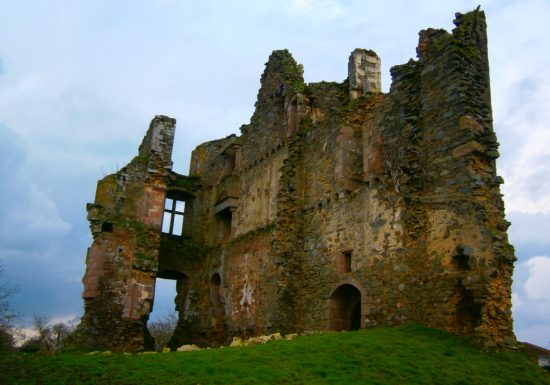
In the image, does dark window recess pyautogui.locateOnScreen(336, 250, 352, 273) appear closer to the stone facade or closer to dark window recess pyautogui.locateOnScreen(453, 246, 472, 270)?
the stone facade

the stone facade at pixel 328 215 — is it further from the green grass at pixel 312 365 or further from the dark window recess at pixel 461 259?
the green grass at pixel 312 365

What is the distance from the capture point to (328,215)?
16.6m

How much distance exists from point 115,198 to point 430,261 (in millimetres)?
11866

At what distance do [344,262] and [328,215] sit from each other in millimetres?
1663

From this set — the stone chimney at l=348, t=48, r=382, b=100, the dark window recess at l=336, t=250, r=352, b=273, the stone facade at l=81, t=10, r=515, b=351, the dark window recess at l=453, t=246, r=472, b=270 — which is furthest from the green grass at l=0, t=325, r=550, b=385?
the stone chimney at l=348, t=48, r=382, b=100

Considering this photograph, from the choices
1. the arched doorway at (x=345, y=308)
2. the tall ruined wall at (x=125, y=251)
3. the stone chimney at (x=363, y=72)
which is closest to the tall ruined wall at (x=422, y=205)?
the arched doorway at (x=345, y=308)

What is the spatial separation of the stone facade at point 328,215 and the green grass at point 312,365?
89 centimetres

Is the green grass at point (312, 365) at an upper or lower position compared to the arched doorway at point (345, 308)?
lower

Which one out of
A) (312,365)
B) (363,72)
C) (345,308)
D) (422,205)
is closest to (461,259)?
(422,205)

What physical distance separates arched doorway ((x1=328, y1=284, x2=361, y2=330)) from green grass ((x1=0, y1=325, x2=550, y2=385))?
167 inches

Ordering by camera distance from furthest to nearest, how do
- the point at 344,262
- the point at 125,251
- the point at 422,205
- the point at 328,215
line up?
the point at 125,251 < the point at 328,215 < the point at 344,262 < the point at 422,205

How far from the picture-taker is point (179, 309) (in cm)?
2347

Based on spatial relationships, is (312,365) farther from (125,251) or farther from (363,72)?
(125,251)

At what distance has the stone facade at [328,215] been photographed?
11.9 m
